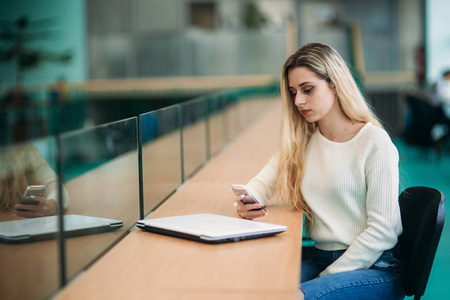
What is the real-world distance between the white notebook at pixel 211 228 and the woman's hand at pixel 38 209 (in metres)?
0.39

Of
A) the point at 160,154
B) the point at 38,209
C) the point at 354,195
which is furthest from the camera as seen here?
the point at 160,154

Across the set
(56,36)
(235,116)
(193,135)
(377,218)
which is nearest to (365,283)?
(377,218)

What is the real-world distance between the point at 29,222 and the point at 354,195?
41.3 inches

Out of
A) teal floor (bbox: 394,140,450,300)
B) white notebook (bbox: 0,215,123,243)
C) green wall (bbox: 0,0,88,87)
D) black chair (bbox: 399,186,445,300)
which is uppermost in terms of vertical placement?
green wall (bbox: 0,0,88,87)

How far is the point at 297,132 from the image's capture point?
2184 millimetres

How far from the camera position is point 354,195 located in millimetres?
1935

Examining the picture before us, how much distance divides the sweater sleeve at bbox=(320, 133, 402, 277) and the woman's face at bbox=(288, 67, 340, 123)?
0.87ft

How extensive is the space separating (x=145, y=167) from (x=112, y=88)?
420 inches

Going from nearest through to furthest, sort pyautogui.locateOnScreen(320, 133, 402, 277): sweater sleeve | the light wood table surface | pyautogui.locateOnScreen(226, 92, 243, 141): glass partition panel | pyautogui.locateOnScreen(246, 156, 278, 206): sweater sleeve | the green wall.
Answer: the light wood table surface, pyautogui.locateOnScreen(320, 133, 402, 277): sweater sleeve, pyautogui.locateOnScreen(246, 156, 278, 206): sweater sleeve, pyautogui.locateOnScreen(226, 92, 243, 141): glass partition panel, the green wall

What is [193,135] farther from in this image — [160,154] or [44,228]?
[44,228]

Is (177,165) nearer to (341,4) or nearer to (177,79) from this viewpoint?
(177,79)

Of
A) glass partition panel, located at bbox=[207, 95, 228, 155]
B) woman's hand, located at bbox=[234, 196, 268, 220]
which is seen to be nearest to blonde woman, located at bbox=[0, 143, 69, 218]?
woman's hand, located at bbox=[234, 196, 268, 220]

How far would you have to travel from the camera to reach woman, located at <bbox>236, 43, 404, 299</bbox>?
1815 mm

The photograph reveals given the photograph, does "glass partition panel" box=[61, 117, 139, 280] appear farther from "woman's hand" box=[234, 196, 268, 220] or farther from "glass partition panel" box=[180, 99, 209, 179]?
"glass partition panel" box=[180, 99, 209, 179]
